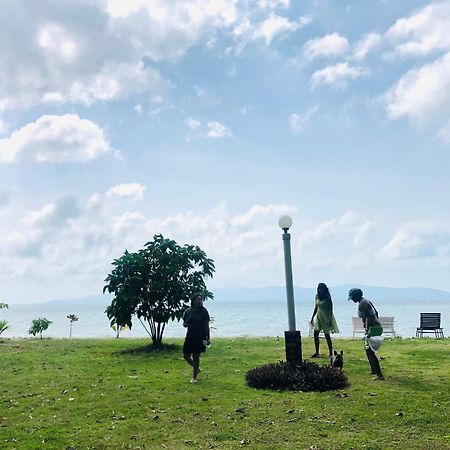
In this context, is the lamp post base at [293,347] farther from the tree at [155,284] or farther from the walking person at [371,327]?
the tree at [155,284]

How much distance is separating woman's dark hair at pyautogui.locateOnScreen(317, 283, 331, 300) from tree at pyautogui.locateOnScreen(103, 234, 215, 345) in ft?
18.6

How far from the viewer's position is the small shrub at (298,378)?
1264 cm

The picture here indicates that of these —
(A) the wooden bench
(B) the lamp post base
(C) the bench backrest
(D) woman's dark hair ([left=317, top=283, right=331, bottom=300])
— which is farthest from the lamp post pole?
(C) the bench backrest

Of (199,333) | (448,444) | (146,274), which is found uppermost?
(146,274)

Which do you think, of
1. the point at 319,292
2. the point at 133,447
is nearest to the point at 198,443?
the point at 133,447

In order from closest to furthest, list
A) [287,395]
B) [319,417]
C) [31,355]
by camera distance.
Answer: [319,417] < [287,395] < [31,355]

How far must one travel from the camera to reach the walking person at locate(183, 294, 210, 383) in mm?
13938

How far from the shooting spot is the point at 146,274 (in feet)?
69.8

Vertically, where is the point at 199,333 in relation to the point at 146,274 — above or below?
below

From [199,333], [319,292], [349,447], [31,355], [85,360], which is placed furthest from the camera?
[31,355]

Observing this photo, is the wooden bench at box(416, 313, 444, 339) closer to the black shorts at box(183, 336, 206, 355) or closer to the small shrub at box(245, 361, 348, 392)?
the small shrub at box(245, 361, 348, 392)

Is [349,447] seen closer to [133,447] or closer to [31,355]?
[133,447]

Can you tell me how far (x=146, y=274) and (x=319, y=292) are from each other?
7.25 metres

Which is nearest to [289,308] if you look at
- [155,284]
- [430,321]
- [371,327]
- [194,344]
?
[371,327]
